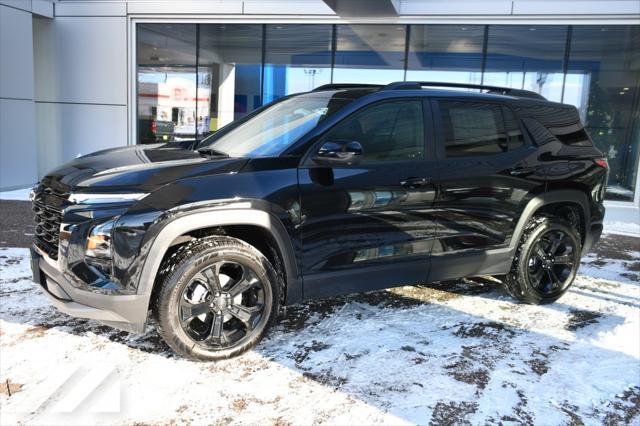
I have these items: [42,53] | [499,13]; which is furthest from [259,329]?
[42,53]

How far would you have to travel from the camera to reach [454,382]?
3258mm

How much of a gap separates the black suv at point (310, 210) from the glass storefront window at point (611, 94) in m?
6.21

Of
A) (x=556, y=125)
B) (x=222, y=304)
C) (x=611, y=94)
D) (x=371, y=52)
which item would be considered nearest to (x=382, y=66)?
(x=371, y=52)

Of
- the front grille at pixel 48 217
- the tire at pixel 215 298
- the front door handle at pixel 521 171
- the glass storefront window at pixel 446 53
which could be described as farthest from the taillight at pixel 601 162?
the glass storefront window at pixel 446 53

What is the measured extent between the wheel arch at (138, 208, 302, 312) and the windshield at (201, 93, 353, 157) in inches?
20.5

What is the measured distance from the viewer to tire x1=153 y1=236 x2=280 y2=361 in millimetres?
3170

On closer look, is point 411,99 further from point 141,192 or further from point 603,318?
point 603,318

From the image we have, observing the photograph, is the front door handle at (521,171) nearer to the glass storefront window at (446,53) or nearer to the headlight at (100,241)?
the headlight at (100,241)

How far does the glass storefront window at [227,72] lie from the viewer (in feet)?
37.1

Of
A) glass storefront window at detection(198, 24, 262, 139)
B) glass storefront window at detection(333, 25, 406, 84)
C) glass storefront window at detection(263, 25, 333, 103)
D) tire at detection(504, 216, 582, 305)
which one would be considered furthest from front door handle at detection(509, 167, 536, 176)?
glass storefront window at detection(198, 24, 262, 139)

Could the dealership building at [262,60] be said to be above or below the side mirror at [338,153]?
above

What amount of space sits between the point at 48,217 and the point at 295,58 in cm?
866

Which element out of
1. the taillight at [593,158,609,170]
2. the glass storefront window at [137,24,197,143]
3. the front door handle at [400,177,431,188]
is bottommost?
the front door handle at [400,177,431,188]

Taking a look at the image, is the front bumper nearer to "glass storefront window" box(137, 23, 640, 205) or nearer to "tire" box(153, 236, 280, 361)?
"tire" box(153, 236, 280, 361)
